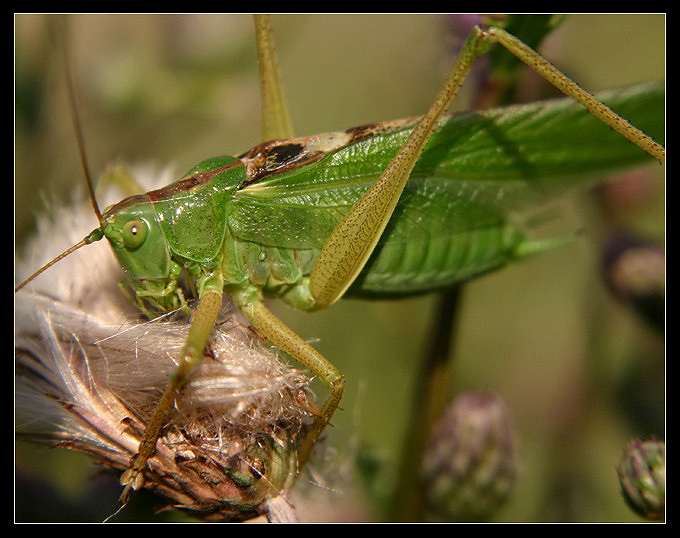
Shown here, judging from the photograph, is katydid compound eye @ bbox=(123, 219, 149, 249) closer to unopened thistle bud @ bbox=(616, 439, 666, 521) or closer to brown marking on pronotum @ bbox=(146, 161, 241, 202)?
brown marking on pronotum @ bbox=(146, 161, 241, 202)

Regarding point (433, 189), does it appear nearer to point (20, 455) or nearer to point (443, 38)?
point (443, 38)

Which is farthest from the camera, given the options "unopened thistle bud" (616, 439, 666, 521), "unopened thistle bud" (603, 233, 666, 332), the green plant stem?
"unopened thistle bud" (603, 233, 666, 332)

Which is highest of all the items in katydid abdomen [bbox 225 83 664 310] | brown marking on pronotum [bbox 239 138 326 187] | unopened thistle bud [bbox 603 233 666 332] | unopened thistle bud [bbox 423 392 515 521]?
brown marking on pronotum [bbox 239 138 326 187]

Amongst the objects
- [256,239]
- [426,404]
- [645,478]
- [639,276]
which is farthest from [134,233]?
[639,276]

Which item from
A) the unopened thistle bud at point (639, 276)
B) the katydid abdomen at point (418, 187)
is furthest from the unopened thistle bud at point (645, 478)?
the katydid abdomen at point (418, 187)

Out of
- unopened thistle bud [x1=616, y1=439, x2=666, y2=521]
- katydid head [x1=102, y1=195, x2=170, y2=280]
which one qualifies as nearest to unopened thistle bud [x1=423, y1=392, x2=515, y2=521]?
unopened thistle bud [x1=616, y1=439, x2=666, y2=521]

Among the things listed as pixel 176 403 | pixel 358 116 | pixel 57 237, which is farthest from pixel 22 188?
pixel 358 116
